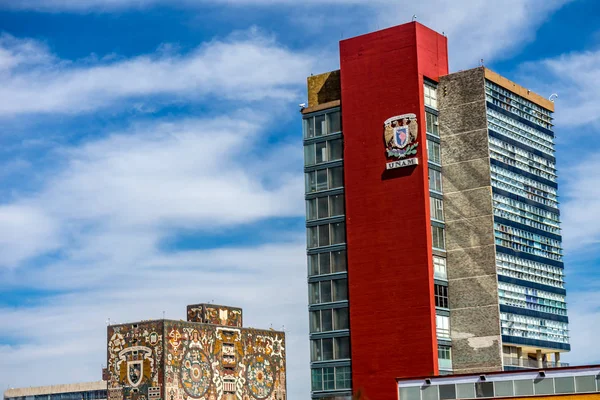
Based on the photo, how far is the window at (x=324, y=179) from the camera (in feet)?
427

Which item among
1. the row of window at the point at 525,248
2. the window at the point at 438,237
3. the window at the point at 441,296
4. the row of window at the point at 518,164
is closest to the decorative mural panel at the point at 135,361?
the window at the point at 441,296

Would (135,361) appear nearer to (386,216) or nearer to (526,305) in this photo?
(386,216)

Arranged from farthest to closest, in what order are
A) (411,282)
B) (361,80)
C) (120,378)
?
(120,378), (361,80), (411,282)

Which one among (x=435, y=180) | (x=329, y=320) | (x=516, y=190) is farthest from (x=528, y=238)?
(x=329, y=320)

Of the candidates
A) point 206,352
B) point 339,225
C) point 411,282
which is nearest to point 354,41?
point 339,225

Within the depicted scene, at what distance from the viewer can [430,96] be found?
418ft

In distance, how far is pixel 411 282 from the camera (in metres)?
120

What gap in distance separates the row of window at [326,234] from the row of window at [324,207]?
1.33 m

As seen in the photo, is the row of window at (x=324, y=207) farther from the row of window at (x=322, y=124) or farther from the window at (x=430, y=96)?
the window at (x=430, y=96)

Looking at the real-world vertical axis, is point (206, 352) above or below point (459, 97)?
below

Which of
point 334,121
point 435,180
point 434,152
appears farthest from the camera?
point 334,121

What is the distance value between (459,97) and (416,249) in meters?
20.1

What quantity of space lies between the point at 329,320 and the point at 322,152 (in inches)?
828

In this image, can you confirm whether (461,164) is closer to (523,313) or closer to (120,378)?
(523,313)
